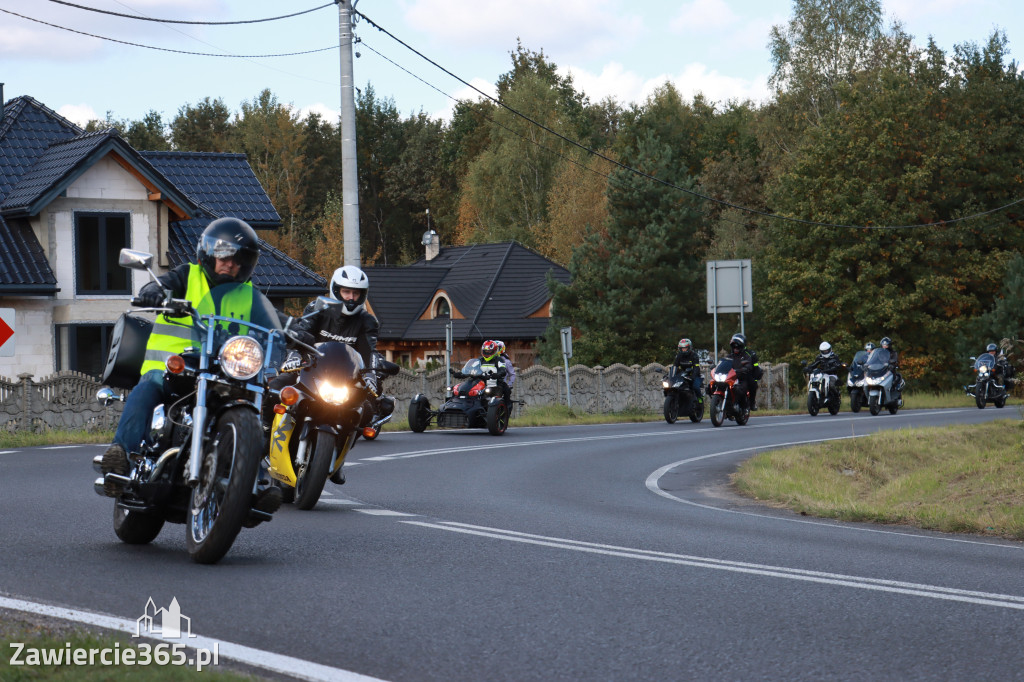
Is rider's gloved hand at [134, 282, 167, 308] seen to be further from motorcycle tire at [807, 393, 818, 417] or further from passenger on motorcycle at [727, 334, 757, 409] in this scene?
motorcycle tire at [807, 393, 818, 417]

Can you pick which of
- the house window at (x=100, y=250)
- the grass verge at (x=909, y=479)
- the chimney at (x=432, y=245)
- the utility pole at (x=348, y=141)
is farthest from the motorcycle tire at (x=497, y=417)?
the chimney at (x=432, y=245)

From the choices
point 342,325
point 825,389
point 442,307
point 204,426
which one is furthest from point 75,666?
point 442,307

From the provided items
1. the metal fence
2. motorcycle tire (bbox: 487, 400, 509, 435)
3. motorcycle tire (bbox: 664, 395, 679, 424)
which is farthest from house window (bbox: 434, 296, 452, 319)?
motorcycle tire (bbox: 487, 400, 509, 435)

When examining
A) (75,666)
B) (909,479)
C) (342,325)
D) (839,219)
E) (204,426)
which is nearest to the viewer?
(75,666)

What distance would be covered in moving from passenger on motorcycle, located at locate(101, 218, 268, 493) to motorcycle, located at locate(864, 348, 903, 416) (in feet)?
88.6

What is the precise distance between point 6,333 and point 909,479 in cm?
1253

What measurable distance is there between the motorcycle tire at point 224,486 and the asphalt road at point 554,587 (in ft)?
0.57

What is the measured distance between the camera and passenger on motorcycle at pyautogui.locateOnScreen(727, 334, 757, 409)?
86.6 feet

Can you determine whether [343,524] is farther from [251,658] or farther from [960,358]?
[960,358]

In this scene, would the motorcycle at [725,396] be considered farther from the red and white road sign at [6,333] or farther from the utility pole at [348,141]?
the red and white road sign at [6,333]

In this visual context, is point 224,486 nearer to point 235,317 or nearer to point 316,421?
point 235,317

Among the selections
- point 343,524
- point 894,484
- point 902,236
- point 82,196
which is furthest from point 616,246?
point 343,524

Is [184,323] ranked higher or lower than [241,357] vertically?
higher

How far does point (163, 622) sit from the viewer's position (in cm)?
546
